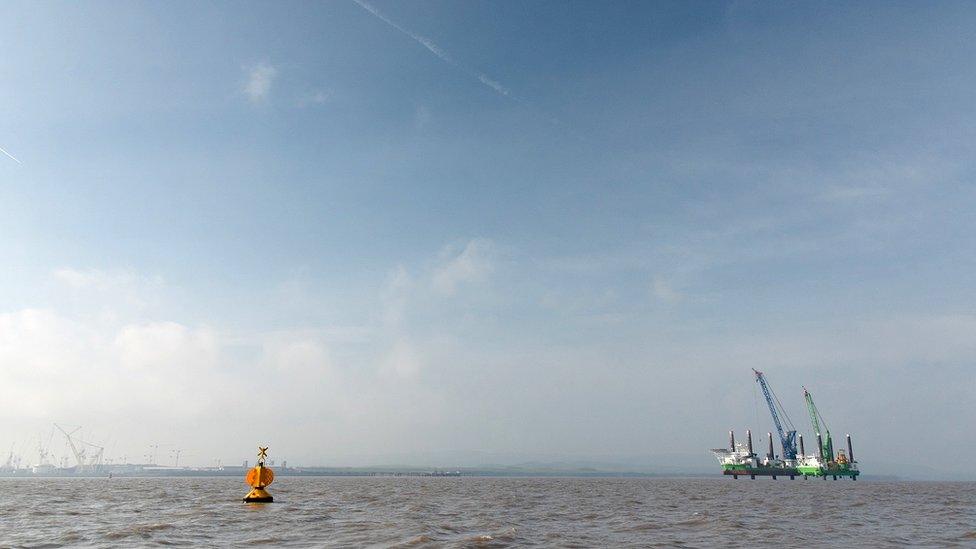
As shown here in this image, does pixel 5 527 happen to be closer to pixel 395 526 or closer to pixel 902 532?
pixel 395 526

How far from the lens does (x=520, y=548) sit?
33250 mm

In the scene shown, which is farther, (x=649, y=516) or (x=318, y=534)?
(x=649, y=516)

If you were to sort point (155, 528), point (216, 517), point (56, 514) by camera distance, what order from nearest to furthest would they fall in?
point (155, 528) → point (216, 517) → point (56, 514)

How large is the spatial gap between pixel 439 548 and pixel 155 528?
78.5ft

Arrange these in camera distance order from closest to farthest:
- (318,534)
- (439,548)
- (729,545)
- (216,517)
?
(439,548), (729,545), (318,534), (216,517)

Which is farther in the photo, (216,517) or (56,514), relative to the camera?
(56,514)

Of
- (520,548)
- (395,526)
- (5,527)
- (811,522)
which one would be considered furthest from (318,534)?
(811,522)

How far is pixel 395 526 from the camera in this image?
147ft

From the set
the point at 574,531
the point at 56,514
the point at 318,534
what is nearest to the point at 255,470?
the point at 56,514

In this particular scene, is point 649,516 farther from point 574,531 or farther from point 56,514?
point 56,514

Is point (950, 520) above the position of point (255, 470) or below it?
below

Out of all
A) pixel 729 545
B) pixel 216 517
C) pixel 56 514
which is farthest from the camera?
pixel 56 514

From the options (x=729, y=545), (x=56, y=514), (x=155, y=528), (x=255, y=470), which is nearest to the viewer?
(x=729, y=545)

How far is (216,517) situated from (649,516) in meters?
40.5
